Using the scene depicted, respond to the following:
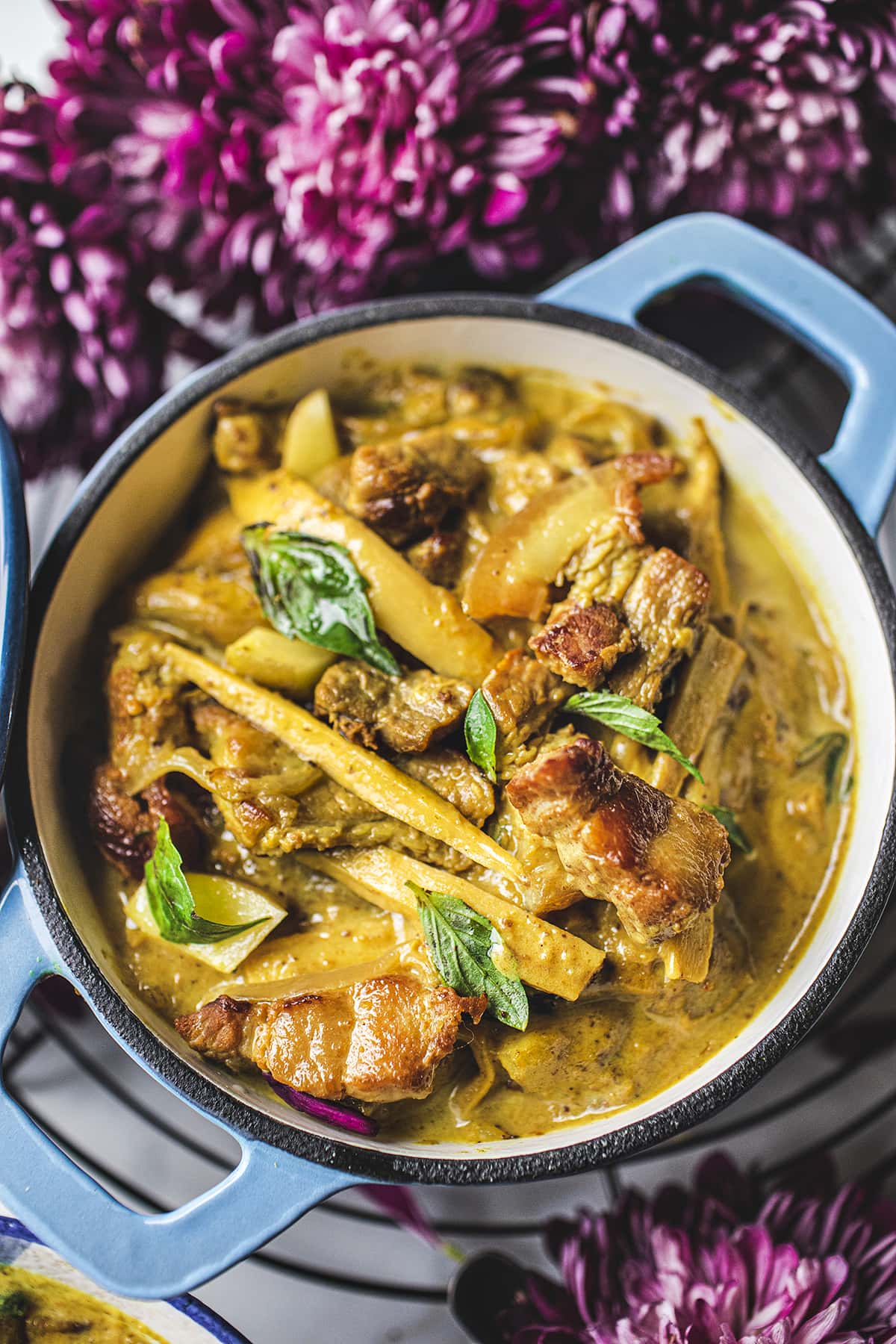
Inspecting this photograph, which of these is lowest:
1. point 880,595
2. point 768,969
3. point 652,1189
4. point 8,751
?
point 652,1189

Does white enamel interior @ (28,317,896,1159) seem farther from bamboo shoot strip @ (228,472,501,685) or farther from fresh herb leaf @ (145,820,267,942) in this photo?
bamboo shoot strip @ (228,472,501,685)

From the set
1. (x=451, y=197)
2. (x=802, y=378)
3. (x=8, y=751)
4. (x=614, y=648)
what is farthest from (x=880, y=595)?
(x=8, y=751)

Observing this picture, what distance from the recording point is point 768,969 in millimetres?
2508

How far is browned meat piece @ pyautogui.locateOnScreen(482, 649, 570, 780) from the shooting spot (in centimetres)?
230

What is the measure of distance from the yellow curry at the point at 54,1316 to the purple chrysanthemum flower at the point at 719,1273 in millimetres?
896

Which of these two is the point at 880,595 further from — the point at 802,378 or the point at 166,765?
the point at 166,765

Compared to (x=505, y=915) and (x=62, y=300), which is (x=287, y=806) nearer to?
(x=505, y=915)

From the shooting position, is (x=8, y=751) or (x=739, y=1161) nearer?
(x=8, y=751)

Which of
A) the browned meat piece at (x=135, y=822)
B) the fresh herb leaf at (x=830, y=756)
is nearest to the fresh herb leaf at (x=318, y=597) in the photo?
the browned meat piece at (x=135, y=822)

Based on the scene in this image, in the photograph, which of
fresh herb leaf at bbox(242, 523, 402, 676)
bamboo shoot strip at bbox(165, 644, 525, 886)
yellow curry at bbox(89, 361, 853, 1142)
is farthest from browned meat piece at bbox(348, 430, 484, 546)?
bamboo shoot strip at bbox(165, 644, 525, 886)

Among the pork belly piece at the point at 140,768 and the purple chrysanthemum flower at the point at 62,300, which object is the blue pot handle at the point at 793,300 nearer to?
the purple chrysanthemum flower at the point at 62,300

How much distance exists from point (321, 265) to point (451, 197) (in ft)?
1.22

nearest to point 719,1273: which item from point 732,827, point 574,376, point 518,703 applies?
point 732,827

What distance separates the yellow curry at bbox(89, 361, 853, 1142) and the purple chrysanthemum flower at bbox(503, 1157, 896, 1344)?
0.54 meters
